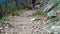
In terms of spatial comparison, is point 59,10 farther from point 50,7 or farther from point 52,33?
point 52,33

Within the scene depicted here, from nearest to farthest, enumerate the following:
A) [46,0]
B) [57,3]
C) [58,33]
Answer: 1. [58,33]
2. [57,3]
3. [46,0]

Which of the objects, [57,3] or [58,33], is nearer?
[58,33]

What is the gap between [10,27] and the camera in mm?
5641

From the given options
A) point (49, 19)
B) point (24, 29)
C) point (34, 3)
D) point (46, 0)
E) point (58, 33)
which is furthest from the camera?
point (34, 3)

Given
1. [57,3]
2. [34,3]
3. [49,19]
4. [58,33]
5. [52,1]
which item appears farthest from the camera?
[34,3]

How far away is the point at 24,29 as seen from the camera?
5.43 meters

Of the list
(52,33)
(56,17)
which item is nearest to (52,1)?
(56,17)

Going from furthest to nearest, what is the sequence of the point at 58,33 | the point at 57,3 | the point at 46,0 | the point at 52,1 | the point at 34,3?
the point at 34,3
the point at 46,0
the point at 52,1
the point at 57,3
the point at 58,33

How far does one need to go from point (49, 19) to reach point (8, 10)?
10.0 ft

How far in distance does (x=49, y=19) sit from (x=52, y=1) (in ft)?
5.30

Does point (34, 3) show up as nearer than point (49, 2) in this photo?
No

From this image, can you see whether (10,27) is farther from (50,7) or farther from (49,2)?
(49,2)

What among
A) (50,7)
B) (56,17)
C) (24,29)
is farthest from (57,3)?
(24,29)

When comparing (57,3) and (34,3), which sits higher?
(57,3)
